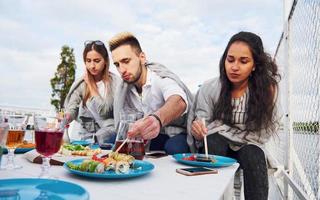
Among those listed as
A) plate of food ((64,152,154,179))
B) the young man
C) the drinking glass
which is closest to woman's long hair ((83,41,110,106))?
the young man

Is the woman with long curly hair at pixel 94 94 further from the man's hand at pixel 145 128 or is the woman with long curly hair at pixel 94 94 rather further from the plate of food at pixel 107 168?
the plate of food at pixel 107 168

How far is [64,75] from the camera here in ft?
41.0

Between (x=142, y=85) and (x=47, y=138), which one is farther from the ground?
(x=142, y=85)

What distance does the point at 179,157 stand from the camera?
116 centimetres

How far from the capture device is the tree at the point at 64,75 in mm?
12016

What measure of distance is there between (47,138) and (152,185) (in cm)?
32

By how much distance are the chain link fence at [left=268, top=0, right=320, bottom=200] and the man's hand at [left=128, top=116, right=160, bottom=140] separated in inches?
30.5

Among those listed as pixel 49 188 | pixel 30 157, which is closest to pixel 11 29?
pixel 30 157

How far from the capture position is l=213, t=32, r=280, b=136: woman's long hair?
5.59 feet

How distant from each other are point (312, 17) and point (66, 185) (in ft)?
4.92

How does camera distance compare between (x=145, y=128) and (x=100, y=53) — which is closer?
(x=145, y=128)

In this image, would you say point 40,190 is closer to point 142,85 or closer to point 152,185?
point 152,185

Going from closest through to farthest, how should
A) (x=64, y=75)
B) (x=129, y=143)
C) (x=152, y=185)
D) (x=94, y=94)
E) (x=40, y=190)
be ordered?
(x=40, y=190)
(x=152, y=185)
(x=129, y=143)
(x=94, y=94)
(x=64, y=75)

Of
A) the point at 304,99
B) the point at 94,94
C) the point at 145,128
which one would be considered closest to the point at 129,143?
the point at 145,128
